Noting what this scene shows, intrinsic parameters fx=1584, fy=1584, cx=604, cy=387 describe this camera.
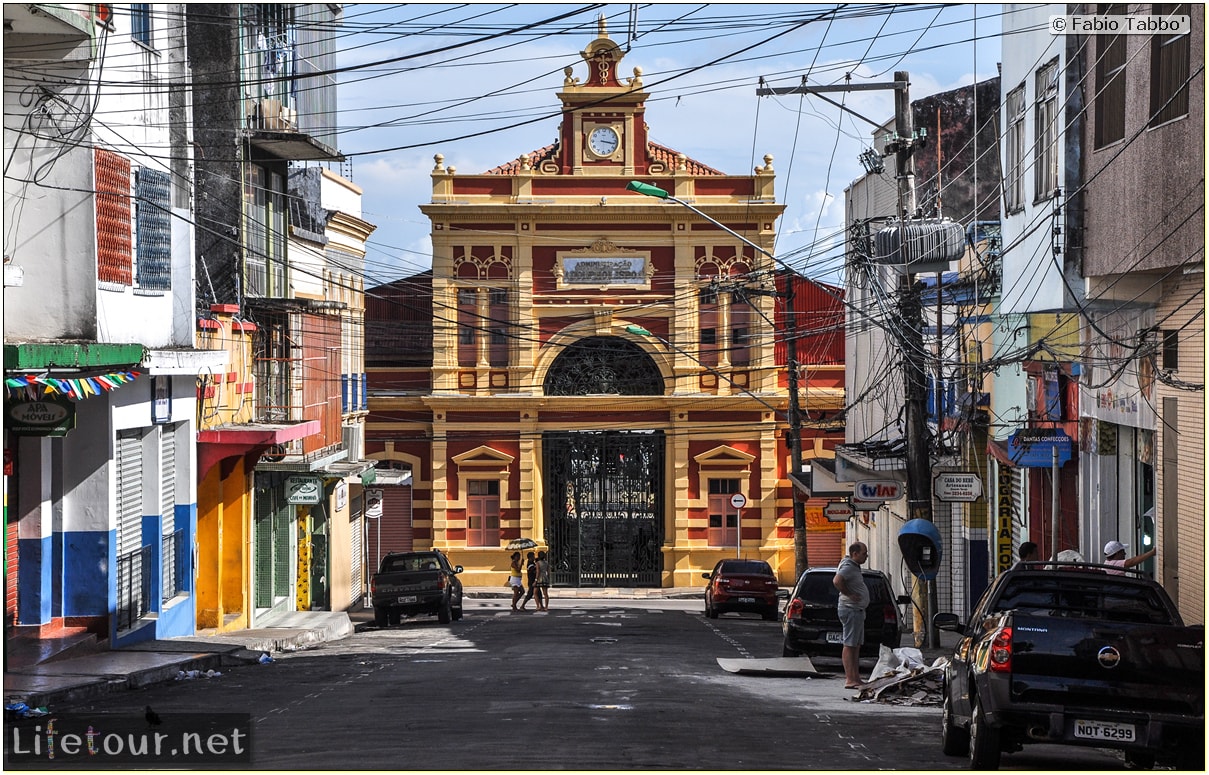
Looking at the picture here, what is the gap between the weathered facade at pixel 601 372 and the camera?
49688mm

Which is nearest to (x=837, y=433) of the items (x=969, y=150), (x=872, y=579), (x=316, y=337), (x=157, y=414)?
(x=969, y=150)

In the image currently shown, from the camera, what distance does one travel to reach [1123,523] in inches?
867

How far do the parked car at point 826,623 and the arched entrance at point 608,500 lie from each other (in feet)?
88.5

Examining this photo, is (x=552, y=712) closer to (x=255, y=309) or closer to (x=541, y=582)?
(x=255, y=309)

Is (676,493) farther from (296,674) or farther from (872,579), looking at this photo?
(296,674)

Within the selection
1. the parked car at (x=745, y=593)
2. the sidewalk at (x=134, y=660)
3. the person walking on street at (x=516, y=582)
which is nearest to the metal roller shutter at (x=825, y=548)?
the person walking on street at (x=516, y=582)

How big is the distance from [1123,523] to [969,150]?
15.5m

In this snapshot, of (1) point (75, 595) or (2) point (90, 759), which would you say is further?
(1) point (75, 595)

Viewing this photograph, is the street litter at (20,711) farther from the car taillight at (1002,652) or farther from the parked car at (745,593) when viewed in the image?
the parked car at (745,593)

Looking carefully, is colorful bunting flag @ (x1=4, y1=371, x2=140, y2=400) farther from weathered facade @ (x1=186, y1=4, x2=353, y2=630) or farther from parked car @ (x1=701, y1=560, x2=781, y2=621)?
parked car @ (x1=701, y1=560, x2=781, y2=621)

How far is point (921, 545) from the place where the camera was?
22.2 meters

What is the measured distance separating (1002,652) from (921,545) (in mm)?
11351
